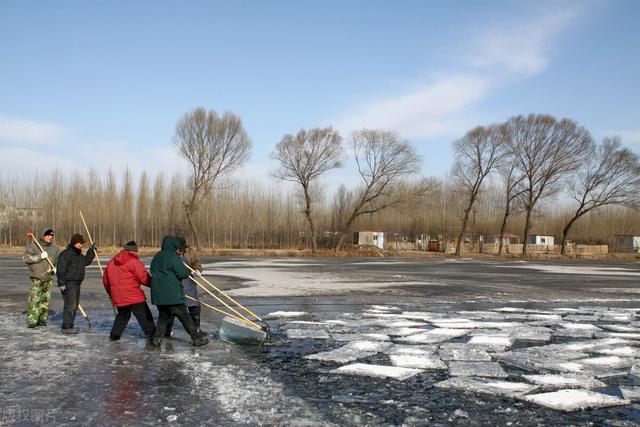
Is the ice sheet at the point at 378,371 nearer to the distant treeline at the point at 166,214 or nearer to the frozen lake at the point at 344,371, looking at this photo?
the frozen lake at the point at 344,371

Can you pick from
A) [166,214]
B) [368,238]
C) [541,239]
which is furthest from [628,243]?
[166,214]

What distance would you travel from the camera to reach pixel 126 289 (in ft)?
28.8

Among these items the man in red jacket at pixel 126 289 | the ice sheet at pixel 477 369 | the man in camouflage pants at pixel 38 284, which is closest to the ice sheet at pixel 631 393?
the ice sheet at pixel 477 369

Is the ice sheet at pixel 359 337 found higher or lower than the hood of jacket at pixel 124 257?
lower

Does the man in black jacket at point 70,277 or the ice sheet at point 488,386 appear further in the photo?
the man in black jacket at point 70,277

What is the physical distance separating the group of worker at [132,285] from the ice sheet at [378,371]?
2713 mm

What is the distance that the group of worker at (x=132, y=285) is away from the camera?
852 centimetres

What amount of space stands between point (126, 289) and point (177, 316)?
3.33ft

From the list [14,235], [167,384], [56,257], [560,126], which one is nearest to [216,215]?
[14,235]

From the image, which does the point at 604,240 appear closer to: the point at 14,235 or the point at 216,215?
the point at 216,215

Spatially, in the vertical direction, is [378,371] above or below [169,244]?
below

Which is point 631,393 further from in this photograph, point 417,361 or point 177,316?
point 177,316

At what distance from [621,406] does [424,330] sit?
4724 millimetres

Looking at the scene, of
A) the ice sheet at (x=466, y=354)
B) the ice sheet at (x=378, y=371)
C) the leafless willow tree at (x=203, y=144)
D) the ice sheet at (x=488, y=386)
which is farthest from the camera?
the leafless willow tree at (x=203, y=144)
